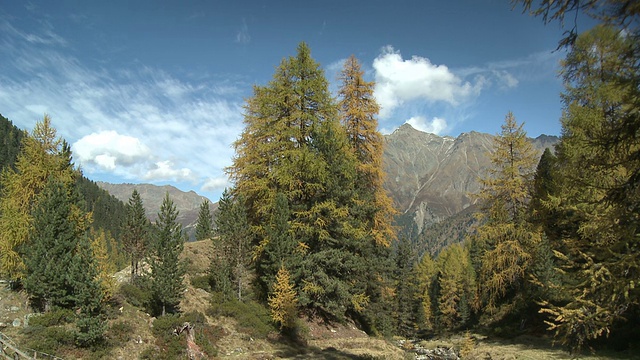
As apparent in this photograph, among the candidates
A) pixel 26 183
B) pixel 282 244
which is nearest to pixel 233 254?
pixel 282 244

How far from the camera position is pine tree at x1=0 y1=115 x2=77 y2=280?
76.5 feet

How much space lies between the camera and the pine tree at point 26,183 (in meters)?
23.3

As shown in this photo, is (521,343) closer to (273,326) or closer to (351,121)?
(273,326)

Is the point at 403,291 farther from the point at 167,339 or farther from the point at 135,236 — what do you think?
the point at 167,339

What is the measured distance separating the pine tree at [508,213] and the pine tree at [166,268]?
19.0 metres

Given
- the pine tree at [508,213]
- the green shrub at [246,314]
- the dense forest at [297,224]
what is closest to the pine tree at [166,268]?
the dense forest at [297,224]

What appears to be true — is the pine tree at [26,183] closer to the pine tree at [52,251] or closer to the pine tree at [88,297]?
the pine tree at [52,251]

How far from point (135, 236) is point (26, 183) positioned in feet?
25.2

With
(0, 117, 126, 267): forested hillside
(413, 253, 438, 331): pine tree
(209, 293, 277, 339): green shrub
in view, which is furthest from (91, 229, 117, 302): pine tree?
(0, 117, 126, 267): forested hillside

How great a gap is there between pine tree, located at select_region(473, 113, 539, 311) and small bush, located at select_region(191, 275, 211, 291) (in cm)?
1912

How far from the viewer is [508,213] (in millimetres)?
23859

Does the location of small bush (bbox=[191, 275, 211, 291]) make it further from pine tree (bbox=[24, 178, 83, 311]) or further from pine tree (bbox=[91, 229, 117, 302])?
pine tree (bbox=[24, 178, 83, 311])

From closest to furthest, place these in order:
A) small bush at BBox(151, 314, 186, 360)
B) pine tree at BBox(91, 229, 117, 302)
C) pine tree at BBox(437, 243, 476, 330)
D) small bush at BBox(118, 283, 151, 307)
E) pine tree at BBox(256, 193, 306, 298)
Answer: small bush at BBox(151, 314, 186, 360) → pine tree at BBox(91, 229, 117, 302) → small bush at BBox(118, 283, 151, 307) → pine tree at BBox(256, 193, 306, 298) → pine tree at BBox(437, 243, 476, 330)

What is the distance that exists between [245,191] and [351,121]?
9.75 meters
